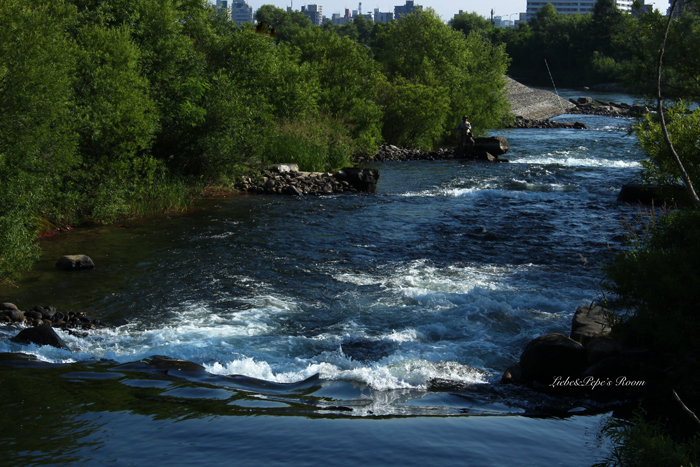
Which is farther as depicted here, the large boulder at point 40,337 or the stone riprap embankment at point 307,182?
the stone riprap embankment at point 307,182

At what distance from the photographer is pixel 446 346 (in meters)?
9.66

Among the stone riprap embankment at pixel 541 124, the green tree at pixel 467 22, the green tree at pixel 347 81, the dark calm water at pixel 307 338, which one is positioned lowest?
the dark calm water at pixel 307 338

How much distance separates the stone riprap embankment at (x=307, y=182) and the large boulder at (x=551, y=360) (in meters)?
16.6

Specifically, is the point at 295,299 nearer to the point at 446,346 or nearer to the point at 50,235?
the point at 446,346

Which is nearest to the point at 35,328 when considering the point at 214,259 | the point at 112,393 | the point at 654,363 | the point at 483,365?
the point at 112,393

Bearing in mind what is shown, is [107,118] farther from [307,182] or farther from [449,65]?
[449,65]

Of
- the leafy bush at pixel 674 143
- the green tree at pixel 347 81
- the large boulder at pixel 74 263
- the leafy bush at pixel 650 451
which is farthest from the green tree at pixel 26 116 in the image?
the green tree at pixel 347 81

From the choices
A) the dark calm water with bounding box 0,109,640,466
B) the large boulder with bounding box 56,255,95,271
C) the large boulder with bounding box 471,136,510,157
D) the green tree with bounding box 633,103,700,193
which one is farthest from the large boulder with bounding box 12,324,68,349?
the large boulder with bounding box 471,136,510,157

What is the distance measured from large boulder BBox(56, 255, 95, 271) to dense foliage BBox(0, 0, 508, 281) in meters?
0.77

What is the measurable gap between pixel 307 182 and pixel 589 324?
55.8 ft

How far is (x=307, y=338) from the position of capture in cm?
1003

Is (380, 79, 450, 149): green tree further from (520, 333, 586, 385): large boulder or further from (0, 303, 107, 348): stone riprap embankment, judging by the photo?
(520, 333, 586, 385): large boulder

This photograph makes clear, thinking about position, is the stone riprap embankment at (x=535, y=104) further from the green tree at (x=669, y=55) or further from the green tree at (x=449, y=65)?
the green tree at (x=669, y=55)

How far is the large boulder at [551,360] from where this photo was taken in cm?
816
